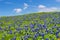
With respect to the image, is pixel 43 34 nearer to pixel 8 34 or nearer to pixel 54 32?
pixel 54 32

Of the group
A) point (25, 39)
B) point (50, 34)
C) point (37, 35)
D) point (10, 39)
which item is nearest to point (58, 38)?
point (50, 34)

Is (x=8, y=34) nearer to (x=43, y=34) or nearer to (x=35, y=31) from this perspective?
(x=35, y=31)

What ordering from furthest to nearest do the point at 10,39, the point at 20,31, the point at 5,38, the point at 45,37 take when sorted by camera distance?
the point at 20,31, the point at 5,38, the point at 10,39, the point at 45,37

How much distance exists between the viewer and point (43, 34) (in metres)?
12.7

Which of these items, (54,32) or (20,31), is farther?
(20,31)

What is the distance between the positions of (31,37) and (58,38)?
6.26ft

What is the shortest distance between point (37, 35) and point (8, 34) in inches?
129

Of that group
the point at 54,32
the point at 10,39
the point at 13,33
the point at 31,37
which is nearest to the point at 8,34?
the point at 13,33

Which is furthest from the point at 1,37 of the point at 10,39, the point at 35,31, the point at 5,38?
the point at 35,31

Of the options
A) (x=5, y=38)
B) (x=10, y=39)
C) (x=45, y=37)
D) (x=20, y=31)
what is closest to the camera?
(x=45, y=37)

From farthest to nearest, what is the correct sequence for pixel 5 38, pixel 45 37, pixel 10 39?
pixel 5 38, pixel 10 39, pixel 45 37

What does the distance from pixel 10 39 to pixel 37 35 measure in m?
2.07

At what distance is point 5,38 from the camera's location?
14195mm

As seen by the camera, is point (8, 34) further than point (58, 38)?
Yes
